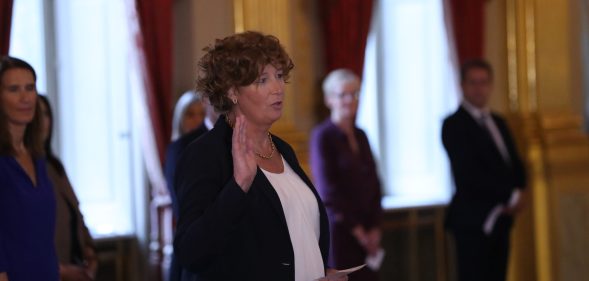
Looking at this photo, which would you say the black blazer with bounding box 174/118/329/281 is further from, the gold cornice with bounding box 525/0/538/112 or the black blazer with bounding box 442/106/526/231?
the gold cornice with bounding box 525/0/538/112

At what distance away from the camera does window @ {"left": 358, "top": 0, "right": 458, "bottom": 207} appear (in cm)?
691

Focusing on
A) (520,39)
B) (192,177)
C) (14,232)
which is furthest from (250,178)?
(520,39)

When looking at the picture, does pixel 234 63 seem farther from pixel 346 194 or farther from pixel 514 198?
pixel 514 198

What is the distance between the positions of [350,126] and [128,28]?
1.39 m

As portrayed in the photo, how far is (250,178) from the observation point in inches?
95.7

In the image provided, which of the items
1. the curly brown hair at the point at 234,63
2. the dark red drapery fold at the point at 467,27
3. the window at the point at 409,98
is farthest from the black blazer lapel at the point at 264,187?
the dark red drapery fold at the point at 467,27

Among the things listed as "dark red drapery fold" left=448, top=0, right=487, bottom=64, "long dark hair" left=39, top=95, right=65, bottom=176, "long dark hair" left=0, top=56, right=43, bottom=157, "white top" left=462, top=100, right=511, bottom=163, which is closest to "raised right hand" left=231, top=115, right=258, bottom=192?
"long dark hair" left=0, top=56, right=43, bottom=157

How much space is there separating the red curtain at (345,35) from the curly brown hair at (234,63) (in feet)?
11.6

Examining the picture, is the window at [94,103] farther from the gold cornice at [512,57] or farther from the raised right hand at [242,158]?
the gold cornice at [512,57]

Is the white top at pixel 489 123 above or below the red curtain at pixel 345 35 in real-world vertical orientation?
below

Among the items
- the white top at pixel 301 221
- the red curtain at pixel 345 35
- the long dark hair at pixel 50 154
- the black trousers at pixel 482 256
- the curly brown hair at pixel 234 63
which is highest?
the red curtain at pixel 345 35

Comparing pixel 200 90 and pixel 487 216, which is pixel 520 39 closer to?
pixel 487 216

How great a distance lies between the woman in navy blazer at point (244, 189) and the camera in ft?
7.93

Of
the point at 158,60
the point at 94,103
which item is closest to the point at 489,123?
the point at 158,60
